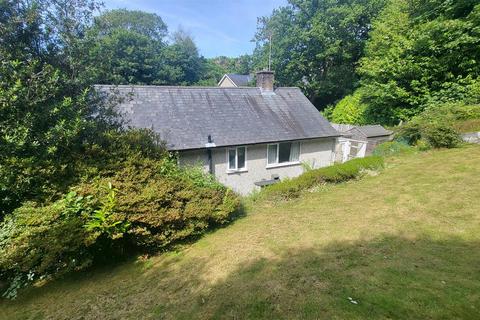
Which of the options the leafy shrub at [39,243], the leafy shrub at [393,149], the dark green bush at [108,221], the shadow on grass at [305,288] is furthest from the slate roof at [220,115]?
the shadow on grass at [305,288]

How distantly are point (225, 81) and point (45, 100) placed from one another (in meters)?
36.2

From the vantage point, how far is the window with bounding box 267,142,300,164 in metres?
14.4

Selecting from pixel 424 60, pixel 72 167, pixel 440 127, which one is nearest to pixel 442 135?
pixel 440 127

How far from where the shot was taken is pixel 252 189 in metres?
13.9

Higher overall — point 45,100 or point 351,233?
point 45,100

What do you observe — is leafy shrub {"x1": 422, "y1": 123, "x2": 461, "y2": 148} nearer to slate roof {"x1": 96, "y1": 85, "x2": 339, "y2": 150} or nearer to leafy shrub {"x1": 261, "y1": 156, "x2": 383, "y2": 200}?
leafy shrub {"x1": 261, "y1": 156, "x2": 383, "y2": 200}

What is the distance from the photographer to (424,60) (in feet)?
58.2

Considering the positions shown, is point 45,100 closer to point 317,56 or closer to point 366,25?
point 317,56

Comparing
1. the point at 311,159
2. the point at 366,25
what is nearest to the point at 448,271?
the point at 311,159

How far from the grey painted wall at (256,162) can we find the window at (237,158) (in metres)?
0.22

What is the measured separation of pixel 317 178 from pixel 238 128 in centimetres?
507

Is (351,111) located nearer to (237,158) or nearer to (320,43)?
(320,43)

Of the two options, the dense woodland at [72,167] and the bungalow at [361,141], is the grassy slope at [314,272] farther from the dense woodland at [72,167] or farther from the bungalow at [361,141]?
the bungalow at [361,141]

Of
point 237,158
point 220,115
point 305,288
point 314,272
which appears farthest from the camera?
point 220,115
